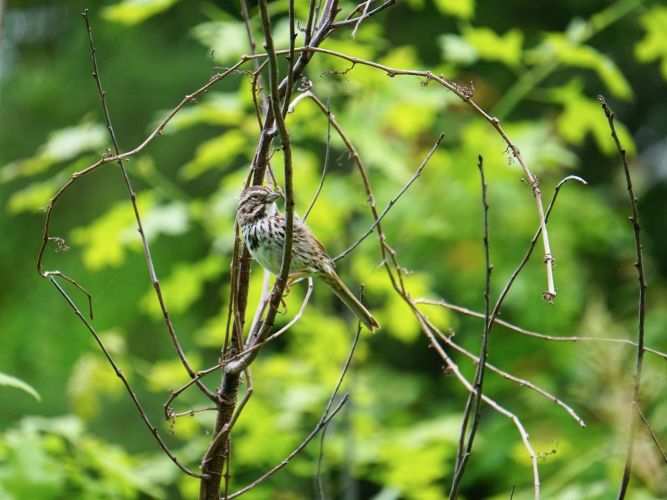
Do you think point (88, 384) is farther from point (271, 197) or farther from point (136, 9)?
point (271, 197)

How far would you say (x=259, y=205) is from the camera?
98.8 inches

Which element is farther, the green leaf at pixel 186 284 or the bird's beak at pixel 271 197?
the green leaf at pixel 186 284

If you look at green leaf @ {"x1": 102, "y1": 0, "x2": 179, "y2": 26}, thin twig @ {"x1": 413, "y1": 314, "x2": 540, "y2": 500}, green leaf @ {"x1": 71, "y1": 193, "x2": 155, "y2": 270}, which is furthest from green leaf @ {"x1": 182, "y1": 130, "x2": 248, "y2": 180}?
thin twig @ {"x1": 413, "y1": 314, "x2": 540, "y2": 500}

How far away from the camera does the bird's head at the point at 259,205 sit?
2416 mm

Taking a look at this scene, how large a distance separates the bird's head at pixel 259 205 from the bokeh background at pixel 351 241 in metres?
0.35

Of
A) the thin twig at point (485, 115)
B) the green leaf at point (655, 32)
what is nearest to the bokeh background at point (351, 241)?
the green leaf at point (655, 32)

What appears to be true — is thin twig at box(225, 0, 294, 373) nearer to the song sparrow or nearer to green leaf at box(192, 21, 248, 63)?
the song sparrow

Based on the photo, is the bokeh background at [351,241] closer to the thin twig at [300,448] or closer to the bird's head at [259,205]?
the bird's head at [259,205]

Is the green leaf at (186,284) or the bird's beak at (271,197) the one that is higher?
the green leaf at (186,284)

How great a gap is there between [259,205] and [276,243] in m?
0.12

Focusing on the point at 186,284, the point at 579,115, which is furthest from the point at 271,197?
the point at 579,115

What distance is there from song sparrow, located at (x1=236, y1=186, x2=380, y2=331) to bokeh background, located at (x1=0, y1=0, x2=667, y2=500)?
1.33 ft

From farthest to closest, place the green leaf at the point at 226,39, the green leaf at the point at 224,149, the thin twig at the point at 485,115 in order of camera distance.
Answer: the green leaf at the point at 224,149 → the green leaf at the point at 226,39 → the thin twig at the point at 485,115

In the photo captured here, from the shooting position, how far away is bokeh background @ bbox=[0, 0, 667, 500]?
3.66 meters
